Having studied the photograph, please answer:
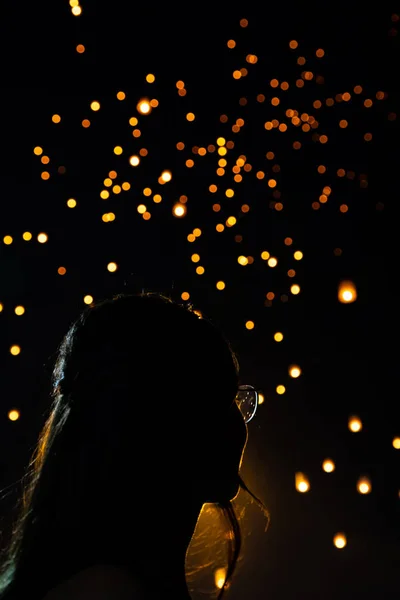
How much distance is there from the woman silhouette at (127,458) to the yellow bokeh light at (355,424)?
2.85 ft

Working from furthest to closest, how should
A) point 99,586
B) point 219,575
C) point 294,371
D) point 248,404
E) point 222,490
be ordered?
point 294,371
point 219,575
point 248,404
point 222,490
point 99,586

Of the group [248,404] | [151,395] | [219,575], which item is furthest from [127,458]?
[219,575]

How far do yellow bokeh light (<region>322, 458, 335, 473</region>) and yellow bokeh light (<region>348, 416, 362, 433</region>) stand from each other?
93 mm

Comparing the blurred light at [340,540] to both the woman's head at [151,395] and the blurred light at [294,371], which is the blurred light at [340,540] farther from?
the woman's head at [151,395]

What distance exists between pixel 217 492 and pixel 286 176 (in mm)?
1088

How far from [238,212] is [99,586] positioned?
1173 millimetres

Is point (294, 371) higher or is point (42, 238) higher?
point (42, 238)

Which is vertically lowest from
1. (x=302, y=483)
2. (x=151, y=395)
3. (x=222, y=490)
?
(x=302, y=483)

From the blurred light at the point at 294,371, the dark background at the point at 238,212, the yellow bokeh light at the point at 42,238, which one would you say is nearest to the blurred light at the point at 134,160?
the dark background at the point at 238,212

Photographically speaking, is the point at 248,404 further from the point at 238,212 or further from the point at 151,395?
the point at 238,212

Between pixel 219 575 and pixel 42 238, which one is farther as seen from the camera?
pixel 42 238

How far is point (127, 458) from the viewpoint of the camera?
574 mm

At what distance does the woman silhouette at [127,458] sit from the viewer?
53cm

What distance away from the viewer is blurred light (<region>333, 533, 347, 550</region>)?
1.41m
